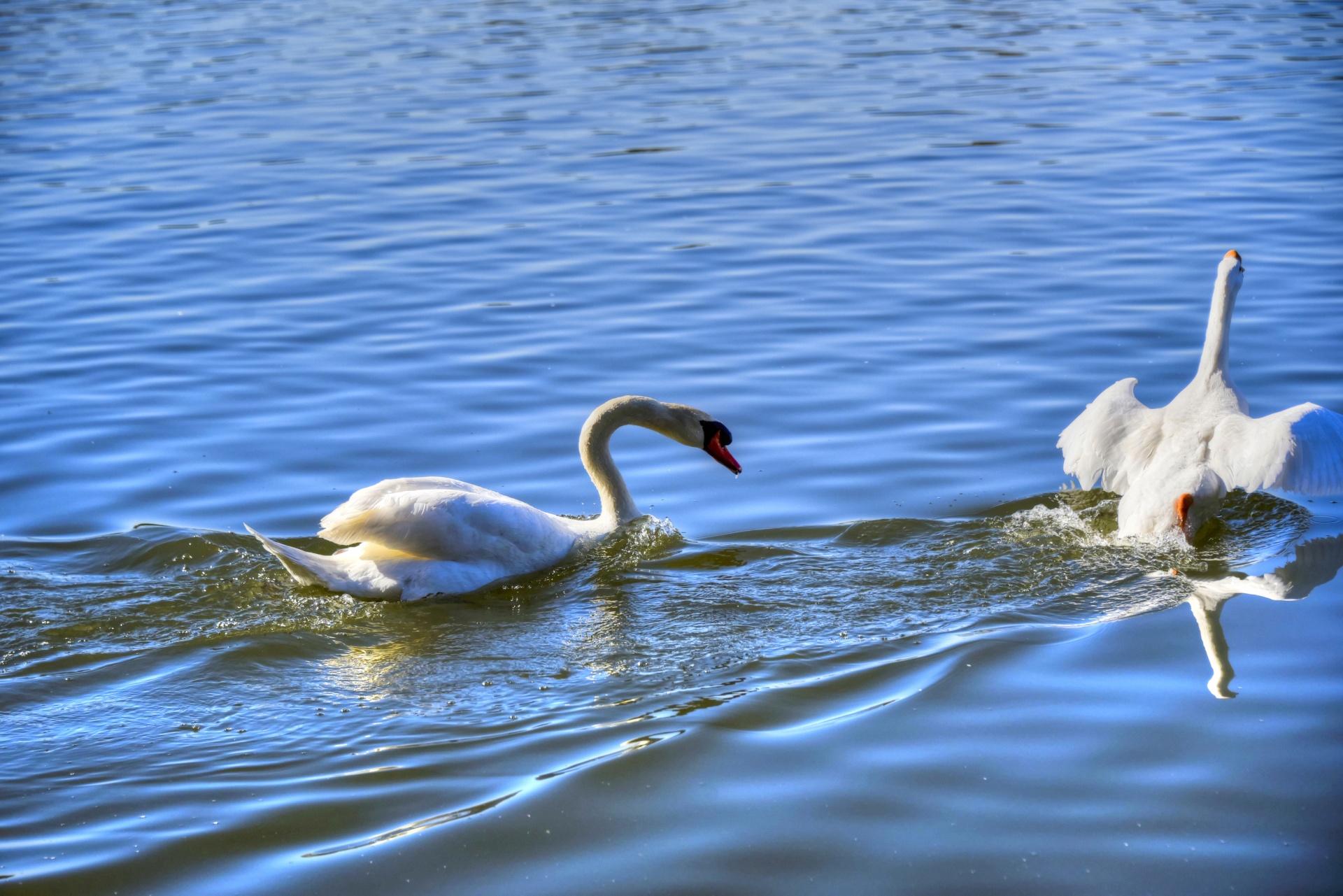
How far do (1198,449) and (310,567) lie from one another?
13.1 feet

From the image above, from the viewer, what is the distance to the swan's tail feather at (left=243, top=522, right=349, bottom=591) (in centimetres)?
627

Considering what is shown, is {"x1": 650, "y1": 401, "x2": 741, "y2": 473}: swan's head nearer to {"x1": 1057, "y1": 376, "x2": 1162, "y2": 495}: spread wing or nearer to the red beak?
the red beak

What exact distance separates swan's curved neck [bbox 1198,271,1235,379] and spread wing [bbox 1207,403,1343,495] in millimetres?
846

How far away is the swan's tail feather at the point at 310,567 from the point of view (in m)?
6.27

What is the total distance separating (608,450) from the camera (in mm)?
7387

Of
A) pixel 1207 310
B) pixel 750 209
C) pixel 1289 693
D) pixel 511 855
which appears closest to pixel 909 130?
pixel 750 209

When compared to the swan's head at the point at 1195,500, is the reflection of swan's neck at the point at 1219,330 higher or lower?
higher

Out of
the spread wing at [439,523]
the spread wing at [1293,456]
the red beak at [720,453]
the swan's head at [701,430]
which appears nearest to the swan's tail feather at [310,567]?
the spread wing at [439,523]

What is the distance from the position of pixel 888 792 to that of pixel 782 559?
223 cm

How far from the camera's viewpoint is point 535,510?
6.76 m

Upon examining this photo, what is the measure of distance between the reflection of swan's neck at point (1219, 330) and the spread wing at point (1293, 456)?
2.78 feet

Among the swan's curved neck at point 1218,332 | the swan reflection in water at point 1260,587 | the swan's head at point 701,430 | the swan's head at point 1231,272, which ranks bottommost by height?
the swan reflection in water at point 1260,587

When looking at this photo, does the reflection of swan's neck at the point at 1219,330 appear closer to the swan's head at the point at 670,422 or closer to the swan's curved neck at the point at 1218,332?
the swan's curved neck at the point at 1218,332

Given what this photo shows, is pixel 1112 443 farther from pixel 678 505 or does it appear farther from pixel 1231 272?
pixel 678 505
